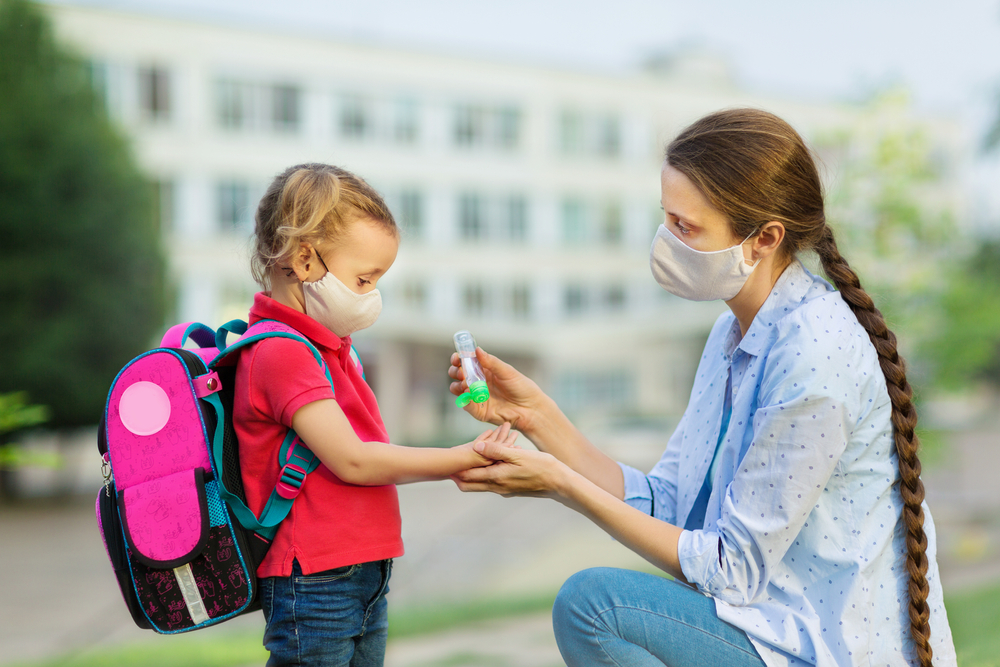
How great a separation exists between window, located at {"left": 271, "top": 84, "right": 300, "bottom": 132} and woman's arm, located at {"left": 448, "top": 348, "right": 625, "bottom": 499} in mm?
23887

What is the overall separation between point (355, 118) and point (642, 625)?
25112 mm

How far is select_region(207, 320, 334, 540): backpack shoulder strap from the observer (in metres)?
1.83

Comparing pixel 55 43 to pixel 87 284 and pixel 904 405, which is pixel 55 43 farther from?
pixel 904 405

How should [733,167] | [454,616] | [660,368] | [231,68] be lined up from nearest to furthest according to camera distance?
[733,167] → [454,616] → [231,68] → [660,368]

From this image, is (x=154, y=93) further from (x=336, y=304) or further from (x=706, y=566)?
(x=706, y=566)

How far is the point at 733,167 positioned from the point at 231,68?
79.9 ft

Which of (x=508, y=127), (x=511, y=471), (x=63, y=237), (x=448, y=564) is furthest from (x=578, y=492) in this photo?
Answer: (x=508, y=127)

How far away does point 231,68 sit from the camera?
2388cm

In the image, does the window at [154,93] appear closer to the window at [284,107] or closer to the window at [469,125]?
the window at [284,107]

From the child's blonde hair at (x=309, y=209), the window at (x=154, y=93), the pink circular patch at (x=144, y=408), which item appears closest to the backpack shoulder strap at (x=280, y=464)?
the pink circular patch at (x=144, y=408)

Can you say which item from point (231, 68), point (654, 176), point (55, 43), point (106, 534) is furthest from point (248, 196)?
point (106, 534)

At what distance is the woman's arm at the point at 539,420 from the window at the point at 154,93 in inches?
930

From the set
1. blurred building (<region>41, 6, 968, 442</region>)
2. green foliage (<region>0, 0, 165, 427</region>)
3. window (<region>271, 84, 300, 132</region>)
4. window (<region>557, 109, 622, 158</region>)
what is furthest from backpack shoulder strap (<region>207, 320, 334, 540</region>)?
window (<region>557, 109, 622, 158</region>)

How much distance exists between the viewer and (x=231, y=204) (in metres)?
24.5
